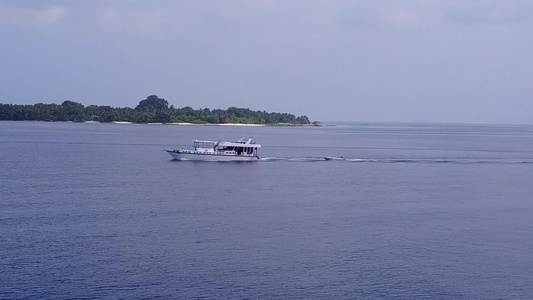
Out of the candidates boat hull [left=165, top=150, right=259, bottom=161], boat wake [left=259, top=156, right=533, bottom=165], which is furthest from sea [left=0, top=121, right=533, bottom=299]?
boat wake [left=259, top=156, right=533, bottom=165]

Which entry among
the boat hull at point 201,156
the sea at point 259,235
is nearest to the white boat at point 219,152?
the boat hull at point 201,156

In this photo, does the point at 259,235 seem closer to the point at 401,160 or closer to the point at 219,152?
the point at 219,152

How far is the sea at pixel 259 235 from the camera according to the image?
86.6 feet

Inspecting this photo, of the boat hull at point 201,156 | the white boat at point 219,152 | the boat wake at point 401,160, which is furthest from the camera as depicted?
the boat wake at point 401,160

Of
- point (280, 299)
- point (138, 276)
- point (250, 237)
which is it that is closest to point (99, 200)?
point (250, 237)

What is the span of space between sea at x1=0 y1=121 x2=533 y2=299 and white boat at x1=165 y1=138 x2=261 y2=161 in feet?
40.6

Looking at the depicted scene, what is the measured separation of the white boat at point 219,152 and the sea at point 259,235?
40.6 feet

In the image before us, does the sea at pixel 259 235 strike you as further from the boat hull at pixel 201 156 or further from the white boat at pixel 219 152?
the white boat at pixel 219 152

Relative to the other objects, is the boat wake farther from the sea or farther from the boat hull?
the sea

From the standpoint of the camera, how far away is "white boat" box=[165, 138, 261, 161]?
75.6 m

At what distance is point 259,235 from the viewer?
114 feet

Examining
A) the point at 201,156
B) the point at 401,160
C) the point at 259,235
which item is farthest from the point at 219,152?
the point at 259,235

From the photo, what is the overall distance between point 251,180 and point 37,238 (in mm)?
28436

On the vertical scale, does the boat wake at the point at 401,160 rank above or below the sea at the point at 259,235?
above
